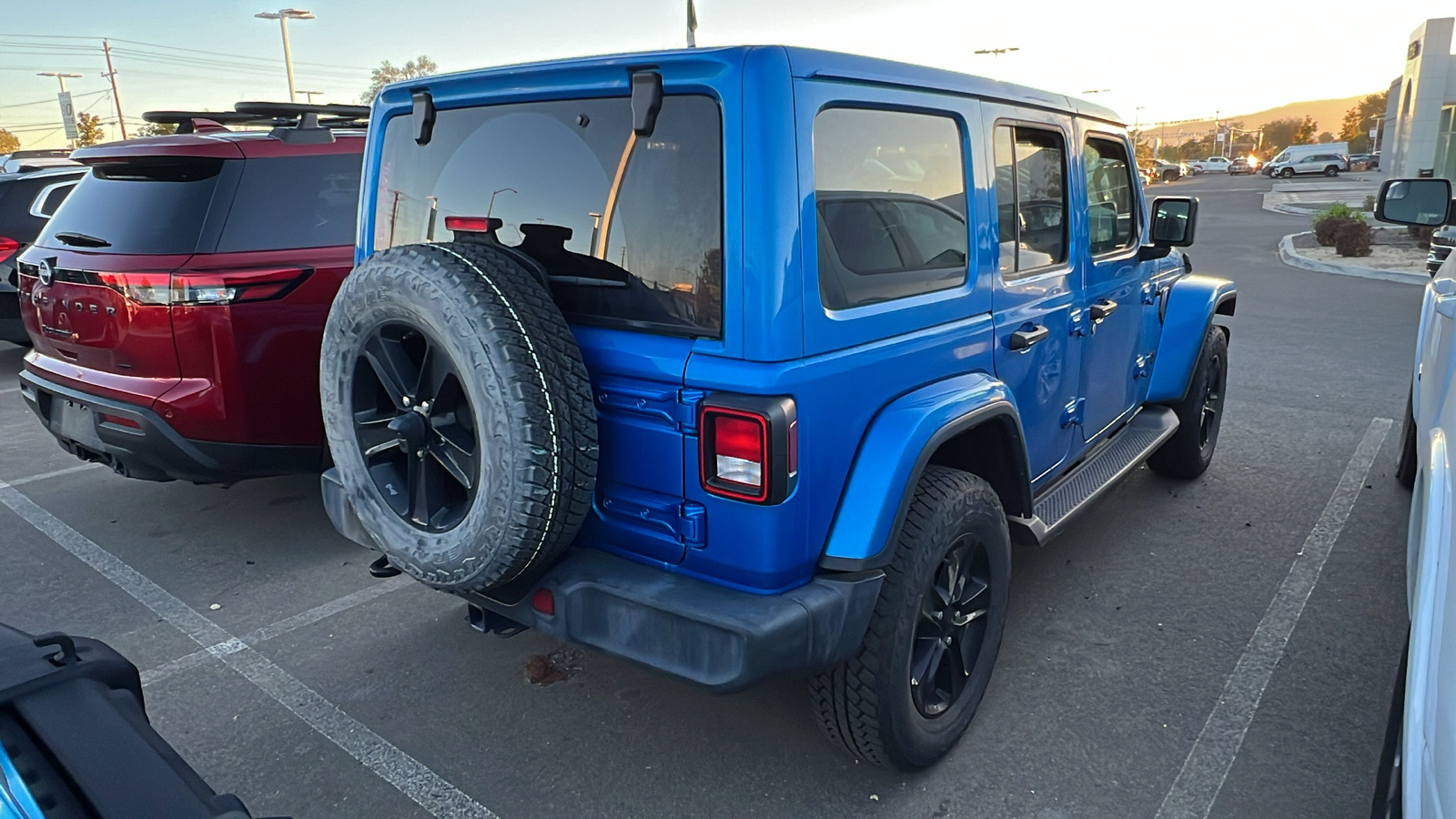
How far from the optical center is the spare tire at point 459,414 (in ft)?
7.11

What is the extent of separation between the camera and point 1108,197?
3.98 metres

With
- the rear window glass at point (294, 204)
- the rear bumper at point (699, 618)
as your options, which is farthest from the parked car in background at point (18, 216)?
the rear bumper at point (699, 618)

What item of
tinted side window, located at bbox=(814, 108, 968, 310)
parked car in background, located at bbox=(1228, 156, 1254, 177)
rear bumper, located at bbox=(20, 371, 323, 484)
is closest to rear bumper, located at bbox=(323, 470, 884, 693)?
tinted side window, located at bbox=(814, 108, 968, 310)

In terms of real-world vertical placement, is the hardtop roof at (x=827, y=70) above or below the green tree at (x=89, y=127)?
below

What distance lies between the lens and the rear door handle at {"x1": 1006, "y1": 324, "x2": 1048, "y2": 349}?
2979mm

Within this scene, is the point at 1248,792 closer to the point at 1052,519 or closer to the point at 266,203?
the point at 1052,519

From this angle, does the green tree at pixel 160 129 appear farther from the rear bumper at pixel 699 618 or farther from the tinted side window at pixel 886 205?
the tinted side window at pixel 886 205

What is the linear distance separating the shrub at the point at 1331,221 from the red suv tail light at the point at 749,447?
17.4m

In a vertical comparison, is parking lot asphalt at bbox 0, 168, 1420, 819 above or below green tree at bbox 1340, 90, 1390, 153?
below

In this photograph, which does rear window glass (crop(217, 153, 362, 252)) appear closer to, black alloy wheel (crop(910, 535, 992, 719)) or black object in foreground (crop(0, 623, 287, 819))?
black object in foreground (crop(0, 623, 287, 819))

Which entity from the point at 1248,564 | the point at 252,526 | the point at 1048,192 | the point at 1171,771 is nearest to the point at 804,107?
the point at 1048,192

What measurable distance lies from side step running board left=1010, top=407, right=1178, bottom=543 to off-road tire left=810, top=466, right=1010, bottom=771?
0.47m

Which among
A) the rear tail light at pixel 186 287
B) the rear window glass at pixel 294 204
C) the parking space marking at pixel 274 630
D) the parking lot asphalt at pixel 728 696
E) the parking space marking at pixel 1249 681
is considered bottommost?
the parking space marking at pixel 1249 681

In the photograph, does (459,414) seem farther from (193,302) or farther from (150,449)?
(150,449)
